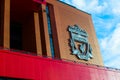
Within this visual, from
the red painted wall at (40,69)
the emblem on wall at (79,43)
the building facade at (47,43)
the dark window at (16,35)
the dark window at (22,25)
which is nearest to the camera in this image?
the red painted wall at (40,69)

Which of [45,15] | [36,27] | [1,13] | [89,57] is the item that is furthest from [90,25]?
[1,13]

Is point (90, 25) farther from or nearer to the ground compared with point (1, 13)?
farther from the ground

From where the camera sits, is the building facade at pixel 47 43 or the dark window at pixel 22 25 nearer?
the building facade at pixel 47 43

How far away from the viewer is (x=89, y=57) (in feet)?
93.7

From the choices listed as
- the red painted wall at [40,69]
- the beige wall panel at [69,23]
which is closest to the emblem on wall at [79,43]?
the beige wall panel at [69,23]

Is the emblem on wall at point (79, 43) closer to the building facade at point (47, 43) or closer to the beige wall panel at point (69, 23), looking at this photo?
the building facade at point (47, 43)

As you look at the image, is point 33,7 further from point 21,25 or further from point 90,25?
point 90,25

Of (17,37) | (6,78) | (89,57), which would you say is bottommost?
(6,78)

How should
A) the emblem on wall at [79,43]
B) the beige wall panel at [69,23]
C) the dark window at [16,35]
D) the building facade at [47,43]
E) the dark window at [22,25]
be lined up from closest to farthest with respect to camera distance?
the building facade at [47,43] < the dark window at [22,25] < the dark window at [16,35] < the beige wall panel at [69,23] < the emblem on wall at [79,43]

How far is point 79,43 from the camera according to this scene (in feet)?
92.6

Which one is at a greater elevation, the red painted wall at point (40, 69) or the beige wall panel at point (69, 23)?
the beige wall panel at point (69, 23)

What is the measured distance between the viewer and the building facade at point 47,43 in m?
12.2

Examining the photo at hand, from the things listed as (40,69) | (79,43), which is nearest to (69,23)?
(79,43)

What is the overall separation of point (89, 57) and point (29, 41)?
9317 millimetres
